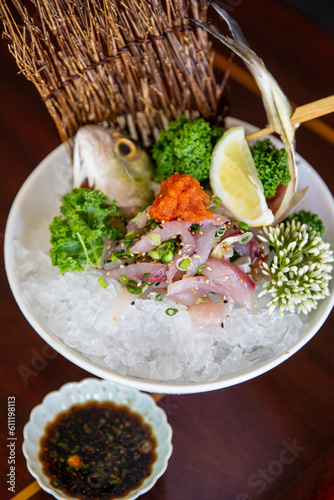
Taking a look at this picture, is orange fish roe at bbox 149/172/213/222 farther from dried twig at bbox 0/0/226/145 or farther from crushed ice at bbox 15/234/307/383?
dried twig at bbox 0/0/226/145

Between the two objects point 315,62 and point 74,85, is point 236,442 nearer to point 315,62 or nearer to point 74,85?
point 74,85

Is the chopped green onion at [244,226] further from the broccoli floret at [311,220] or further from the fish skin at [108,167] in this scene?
the fish skin at [108,167]

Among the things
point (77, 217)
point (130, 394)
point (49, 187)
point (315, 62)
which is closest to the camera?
point (77, 217)

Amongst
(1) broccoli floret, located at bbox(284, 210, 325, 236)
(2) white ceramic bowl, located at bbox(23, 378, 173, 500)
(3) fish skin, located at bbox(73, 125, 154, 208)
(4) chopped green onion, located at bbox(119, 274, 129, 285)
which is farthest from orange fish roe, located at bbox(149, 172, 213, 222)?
(2) white ceramic bowl, located at bbox(23, 378, 173, 500)

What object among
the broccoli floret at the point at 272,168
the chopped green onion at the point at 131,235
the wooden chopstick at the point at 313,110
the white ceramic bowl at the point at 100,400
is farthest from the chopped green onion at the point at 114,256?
the wooden chopstick at the point at 313,110

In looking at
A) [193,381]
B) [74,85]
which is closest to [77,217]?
[74,85]

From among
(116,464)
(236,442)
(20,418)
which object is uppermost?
(20,418)
